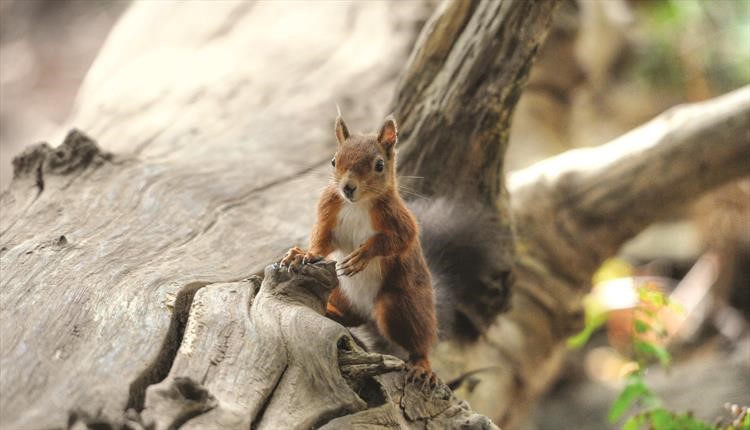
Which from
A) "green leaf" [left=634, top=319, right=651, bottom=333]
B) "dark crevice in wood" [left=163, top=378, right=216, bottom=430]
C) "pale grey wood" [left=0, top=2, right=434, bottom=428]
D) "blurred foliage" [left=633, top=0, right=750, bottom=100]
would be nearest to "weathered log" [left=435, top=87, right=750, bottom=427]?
"green leaf" [left=634, top=319, right=651, bottom=333]

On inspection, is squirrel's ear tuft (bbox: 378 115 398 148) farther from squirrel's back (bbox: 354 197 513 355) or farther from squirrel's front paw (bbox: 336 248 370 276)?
squirrel's back (bbox: 354 197 513 355)

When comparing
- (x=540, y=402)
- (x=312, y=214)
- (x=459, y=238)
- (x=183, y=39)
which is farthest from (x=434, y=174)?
(x=540, y=402)

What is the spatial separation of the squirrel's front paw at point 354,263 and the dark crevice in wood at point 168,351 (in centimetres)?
37

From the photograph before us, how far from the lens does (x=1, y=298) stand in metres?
1.88

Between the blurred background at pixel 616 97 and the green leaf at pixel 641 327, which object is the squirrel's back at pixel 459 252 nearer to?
the green leaf at pixel 641 327

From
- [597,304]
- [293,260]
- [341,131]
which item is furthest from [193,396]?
[597,304]

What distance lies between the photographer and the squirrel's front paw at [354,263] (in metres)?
2.18

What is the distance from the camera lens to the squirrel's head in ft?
7.30

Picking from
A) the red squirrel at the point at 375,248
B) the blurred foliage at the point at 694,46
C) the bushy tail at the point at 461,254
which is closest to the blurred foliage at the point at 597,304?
the bushy tail at the point at 461,254

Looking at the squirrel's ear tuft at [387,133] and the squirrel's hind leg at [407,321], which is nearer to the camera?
the squirrel's hind leg at [407,321]

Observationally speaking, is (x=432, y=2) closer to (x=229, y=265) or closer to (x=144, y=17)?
(x=144, y=17)

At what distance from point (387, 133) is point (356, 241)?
1.09 feet

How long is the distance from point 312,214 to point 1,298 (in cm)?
128

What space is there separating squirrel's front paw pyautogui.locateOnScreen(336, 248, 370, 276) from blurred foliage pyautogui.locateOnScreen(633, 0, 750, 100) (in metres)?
4.08
